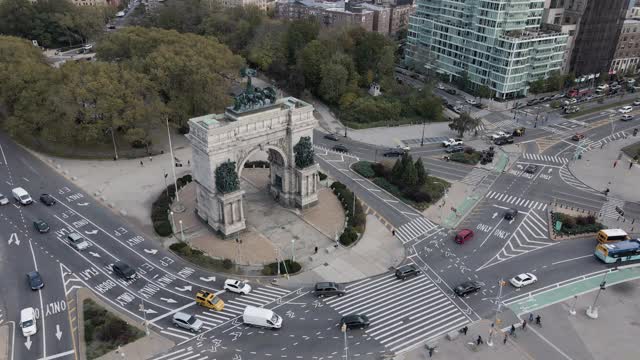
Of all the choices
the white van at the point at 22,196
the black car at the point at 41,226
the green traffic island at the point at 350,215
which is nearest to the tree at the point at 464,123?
the green traffic island at the point at 350,215

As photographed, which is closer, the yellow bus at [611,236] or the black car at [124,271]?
the black car at [124,271]

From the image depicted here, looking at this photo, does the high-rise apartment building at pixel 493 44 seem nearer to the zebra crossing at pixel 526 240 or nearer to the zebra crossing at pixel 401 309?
the zebra crossing at pixel 526 240

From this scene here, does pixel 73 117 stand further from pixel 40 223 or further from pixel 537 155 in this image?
A: pixel 537 155

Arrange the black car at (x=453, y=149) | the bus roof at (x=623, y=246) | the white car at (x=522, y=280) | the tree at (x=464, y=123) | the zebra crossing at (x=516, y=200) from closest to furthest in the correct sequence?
the white car at (x=522, y=280) < the bus roof at (x=623, y=246) < the zebra crossing at (x=516, y=200) < the black car at (x=453, y=149) < the tree at (x=464, y=123)

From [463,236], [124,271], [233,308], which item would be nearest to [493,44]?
[463,236]

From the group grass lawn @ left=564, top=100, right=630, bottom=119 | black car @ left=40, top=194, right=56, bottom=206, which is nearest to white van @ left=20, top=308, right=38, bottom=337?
black car @ left=40, top=194, right=56, bottom=206

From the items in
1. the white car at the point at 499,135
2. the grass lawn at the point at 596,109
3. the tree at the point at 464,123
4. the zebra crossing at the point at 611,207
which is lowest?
the zebra crossing at the point at 611,207

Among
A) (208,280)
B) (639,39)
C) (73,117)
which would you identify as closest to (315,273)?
(208,280)
